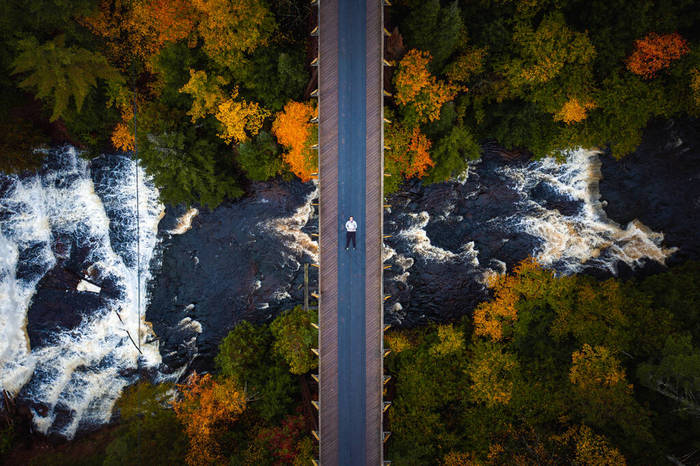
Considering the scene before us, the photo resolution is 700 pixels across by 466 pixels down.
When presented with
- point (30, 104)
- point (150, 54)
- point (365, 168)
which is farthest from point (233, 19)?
point (30, 104)

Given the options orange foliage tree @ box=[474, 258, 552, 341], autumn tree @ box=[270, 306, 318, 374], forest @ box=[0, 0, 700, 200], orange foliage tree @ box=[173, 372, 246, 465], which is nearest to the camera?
forest @ box=[0, 0, 700, 200]

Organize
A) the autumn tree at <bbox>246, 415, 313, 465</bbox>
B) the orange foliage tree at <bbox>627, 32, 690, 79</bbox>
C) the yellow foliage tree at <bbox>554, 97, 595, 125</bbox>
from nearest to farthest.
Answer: the orange foliage tree at <bbox>627, 32, 690, 79</bbox> → the yellow foliage tree at <bbox>554, 97, 595, 125</bbox> → the autumn tree at <bbox>246, 415, 313, 465</bbox>

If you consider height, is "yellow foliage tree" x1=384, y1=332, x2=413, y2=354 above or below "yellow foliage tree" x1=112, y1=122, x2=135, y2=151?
below

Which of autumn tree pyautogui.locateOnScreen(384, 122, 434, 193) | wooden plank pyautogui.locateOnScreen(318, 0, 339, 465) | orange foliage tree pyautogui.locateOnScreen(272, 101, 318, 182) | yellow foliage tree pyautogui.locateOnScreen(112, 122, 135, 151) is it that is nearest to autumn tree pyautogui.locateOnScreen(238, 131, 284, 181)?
orange foliage tree pyautogui.locateOnScreen(272, 101, 318, 182)

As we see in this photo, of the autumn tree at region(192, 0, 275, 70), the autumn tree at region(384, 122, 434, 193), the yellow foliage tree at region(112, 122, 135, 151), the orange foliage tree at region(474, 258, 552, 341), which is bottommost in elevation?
the orange foliage tree at region(474, 258, 552, 341)

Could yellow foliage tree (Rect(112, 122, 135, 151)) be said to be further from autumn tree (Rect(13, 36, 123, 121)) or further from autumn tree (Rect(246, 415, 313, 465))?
autumn tree (Rect(246, 415, 313, 465))
